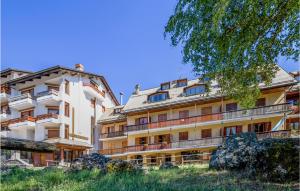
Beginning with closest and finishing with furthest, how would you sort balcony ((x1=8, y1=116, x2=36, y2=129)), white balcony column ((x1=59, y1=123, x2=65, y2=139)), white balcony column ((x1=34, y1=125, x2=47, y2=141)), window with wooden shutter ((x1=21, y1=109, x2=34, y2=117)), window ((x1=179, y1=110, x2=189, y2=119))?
window ((x1=179, y1=110, x2=189, y2=119))
white balcony column ((x1=59, y1=123, x2=65, y2=139))
balcony ((x1=8, y1=116, x2=36, y2=129))
white balcony column ((x1=34, y1=125, x2=47, y2=141))
window with wooden shutter ((x1=21, y1=109, x2=34, y2=117))

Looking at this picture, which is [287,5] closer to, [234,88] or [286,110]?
[234,88]

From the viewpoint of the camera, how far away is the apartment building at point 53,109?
3638cm

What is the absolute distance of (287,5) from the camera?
8.72 metres

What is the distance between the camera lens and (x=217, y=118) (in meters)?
31.5

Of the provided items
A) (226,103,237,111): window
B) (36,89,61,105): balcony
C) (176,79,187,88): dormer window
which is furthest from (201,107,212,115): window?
(36,89,61,105): balcony

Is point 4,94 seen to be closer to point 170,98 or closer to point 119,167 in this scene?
point 170,98

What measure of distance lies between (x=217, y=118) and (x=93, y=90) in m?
17.7

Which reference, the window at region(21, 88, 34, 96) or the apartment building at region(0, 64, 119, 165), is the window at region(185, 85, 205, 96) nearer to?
the apartment building at region(0, 64, 119, 165)

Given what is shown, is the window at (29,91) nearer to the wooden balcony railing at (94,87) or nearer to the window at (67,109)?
the window at (67,109)

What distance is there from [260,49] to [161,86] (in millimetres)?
29463

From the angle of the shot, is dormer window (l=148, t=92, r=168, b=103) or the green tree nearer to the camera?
the green tree

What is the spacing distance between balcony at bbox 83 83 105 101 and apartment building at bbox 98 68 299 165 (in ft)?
13.1

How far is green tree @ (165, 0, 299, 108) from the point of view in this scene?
29.6 ft

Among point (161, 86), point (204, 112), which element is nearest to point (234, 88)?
point (204, 112)
